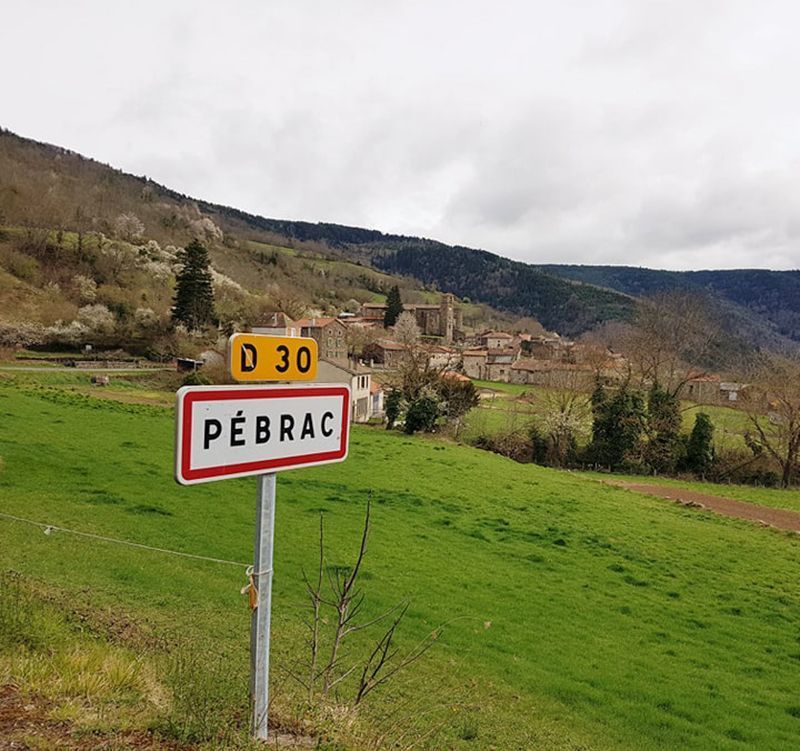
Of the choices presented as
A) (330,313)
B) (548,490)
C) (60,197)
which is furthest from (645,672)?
(60,197)

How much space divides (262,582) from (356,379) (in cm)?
3479

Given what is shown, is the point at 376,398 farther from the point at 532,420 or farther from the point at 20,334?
the point at 20,334

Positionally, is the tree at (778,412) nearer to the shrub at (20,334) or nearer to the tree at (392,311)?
the shrub at (20,334)

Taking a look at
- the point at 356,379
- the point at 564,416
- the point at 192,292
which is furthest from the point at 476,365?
the point at 564,416

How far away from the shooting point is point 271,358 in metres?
2.44

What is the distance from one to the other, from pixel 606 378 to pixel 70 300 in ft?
171

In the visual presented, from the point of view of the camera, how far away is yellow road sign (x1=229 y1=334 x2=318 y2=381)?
2.28 m

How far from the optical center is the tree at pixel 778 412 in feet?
103

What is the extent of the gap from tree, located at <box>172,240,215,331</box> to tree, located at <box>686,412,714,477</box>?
136ft

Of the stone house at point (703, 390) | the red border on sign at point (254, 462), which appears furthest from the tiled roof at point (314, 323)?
the red border on sign at point (254, 462)

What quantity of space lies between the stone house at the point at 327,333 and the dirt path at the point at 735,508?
38460 millimetres

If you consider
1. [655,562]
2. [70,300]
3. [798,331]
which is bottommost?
[655,562]

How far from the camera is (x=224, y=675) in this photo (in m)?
4.53

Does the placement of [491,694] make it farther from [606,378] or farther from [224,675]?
[606,378]
